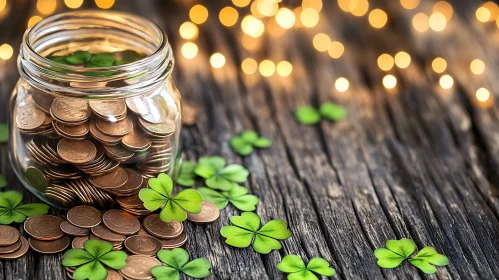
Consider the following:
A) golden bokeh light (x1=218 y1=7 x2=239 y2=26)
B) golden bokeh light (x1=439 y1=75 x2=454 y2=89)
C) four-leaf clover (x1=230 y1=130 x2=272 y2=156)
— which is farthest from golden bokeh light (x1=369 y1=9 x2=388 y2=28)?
four-leaf clover (x1=230 y1=130 x2=272 y2=156)

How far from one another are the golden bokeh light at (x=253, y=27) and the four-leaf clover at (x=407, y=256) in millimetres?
1039

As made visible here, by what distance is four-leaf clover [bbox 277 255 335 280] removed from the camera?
124cm

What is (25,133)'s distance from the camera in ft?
4.32

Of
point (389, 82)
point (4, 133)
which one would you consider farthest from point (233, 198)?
point (389, 82)

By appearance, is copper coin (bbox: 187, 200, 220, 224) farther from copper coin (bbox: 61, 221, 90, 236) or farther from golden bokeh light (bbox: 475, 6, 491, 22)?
golden bokeh light (bbox: 475, 6, 491, 22)

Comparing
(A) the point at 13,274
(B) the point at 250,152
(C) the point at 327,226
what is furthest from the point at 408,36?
(A) the point at 13,274

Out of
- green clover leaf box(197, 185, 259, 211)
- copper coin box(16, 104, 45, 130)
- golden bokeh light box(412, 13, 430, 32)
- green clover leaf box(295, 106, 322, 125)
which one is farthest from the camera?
golden bokeh light box(412, 13, 430, 32)

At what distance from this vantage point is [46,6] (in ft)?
7.19

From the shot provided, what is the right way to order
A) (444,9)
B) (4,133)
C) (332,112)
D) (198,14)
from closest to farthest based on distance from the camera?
(4,133) → (332,112) → (198,14) → (444,9)

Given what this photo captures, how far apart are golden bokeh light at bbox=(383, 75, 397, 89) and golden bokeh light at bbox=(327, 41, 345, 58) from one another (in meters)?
0.21

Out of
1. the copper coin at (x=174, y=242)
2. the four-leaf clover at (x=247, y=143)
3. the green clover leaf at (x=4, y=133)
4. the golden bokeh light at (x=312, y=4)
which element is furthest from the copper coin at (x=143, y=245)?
the golden bokeh light at (x=312, y=4)

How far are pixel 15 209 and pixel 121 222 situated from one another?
235 millimetres

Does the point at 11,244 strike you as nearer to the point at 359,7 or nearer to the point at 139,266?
the point at 139,266

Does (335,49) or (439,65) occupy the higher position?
(439,65)
